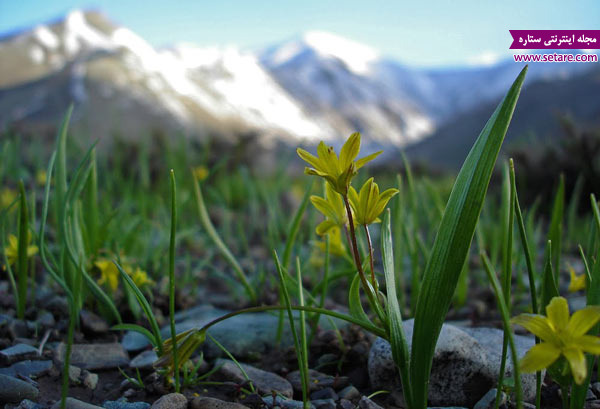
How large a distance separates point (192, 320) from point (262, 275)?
12.8 inches

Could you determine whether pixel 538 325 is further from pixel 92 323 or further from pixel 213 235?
pixel 92 323

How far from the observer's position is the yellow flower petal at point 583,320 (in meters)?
0.67

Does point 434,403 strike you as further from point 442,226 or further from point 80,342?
point 80,342

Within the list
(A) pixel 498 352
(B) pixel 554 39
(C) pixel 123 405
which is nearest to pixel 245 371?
(C) pixel 123 405

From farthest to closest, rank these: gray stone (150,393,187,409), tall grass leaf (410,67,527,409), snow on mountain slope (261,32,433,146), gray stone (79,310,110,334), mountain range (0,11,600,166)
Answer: snow on mountain slope (261,32,433,146), mountain range (0,11,600,166), gray stone (79,310,110,334), gray stone (150,393,187,409), tall grass leaf (410,67,527,409)

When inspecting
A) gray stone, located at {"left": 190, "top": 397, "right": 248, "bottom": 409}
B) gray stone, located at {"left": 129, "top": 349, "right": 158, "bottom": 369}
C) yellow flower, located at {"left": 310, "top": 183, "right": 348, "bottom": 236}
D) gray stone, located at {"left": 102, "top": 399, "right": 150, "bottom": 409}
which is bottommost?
gray stone, located at {"left": 129, "top": 349, "right": 158, "bottom": 369}

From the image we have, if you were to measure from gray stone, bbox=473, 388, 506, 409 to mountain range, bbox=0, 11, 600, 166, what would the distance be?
39.9 metres

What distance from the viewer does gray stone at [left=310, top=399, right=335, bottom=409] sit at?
982mm

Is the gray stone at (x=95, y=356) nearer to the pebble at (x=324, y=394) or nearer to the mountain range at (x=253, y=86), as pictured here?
the pebble at (x=324, y=394)

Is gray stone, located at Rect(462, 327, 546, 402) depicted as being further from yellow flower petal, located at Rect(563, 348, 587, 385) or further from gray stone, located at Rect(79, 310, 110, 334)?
gray stone, located at Rect(79, 310, 110, 334)

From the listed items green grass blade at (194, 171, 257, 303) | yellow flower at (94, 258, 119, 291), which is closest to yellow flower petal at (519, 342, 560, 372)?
green grass blade at (194, 171, 257, 303)

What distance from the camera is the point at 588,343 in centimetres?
66

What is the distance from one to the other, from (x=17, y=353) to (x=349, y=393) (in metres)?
0.84

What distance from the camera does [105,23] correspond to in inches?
4894
